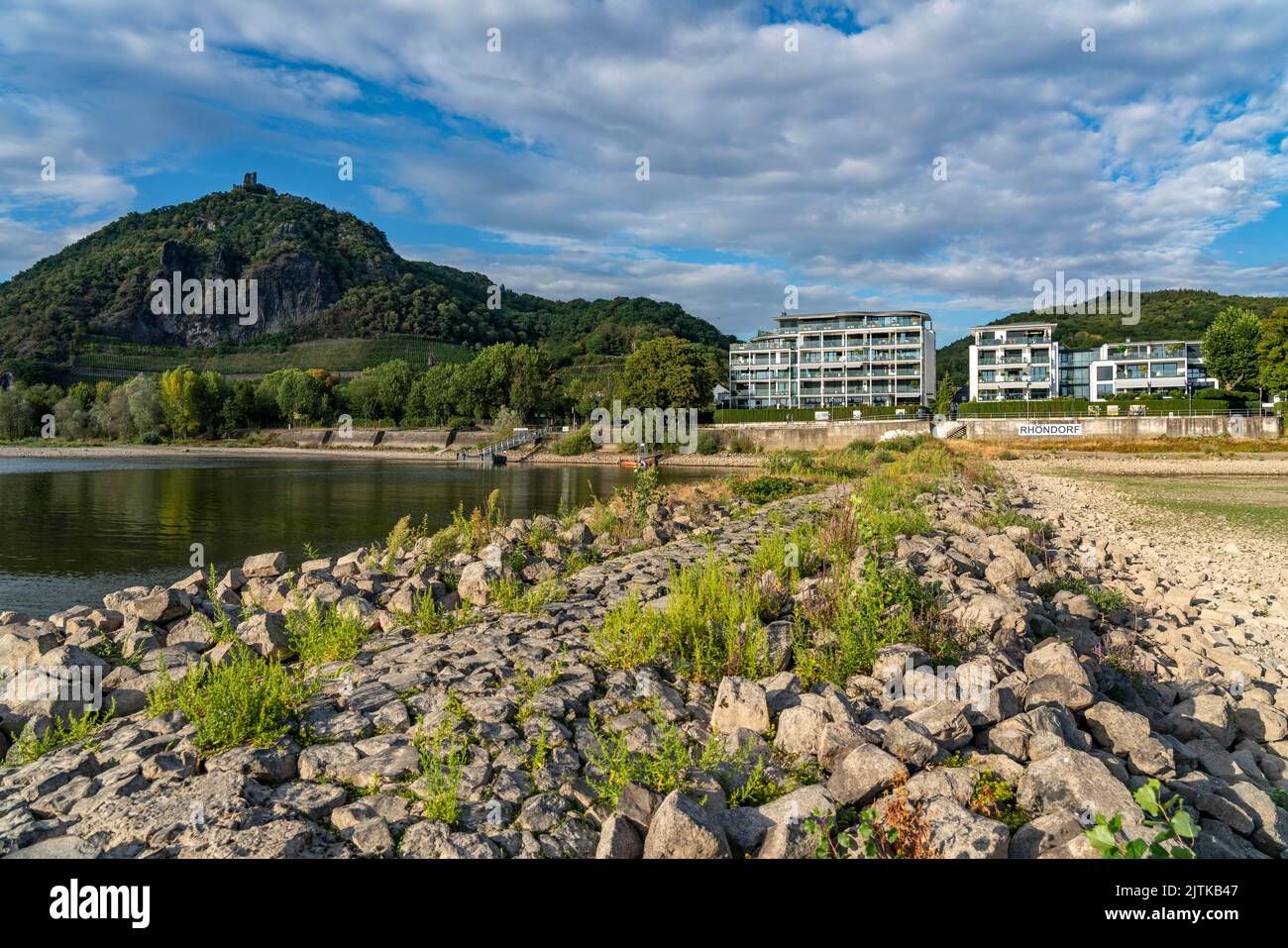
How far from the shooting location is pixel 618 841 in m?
4.13

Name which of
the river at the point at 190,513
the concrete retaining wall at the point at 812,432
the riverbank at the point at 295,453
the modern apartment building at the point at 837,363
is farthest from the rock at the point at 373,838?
the modern apartment building at the point at 837,363

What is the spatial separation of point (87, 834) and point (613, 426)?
3271 inches

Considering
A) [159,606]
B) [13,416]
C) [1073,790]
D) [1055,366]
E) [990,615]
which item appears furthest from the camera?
[13,416]

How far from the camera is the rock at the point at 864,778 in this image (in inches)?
182

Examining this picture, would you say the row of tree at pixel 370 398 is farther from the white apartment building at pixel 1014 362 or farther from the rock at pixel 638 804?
the rock at pixel 638 804

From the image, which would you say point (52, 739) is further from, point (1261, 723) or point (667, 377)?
point (667, 377)

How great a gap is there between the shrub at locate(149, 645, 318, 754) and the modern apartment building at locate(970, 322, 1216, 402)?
354ft

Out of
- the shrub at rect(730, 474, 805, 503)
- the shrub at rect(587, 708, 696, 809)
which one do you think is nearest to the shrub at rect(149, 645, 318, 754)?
the shrub at rect(587, 708, 696, 809)

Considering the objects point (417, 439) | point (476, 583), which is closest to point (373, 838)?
point (476, 583)

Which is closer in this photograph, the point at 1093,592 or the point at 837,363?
the point at 1093,592

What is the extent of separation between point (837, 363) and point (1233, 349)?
156 feet

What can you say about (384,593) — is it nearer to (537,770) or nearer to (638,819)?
(537,770)

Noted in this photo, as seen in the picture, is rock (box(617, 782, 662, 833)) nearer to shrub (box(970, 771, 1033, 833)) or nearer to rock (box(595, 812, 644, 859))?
rock (box(595, 812, 644, 859))

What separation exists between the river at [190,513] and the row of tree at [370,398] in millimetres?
31871
